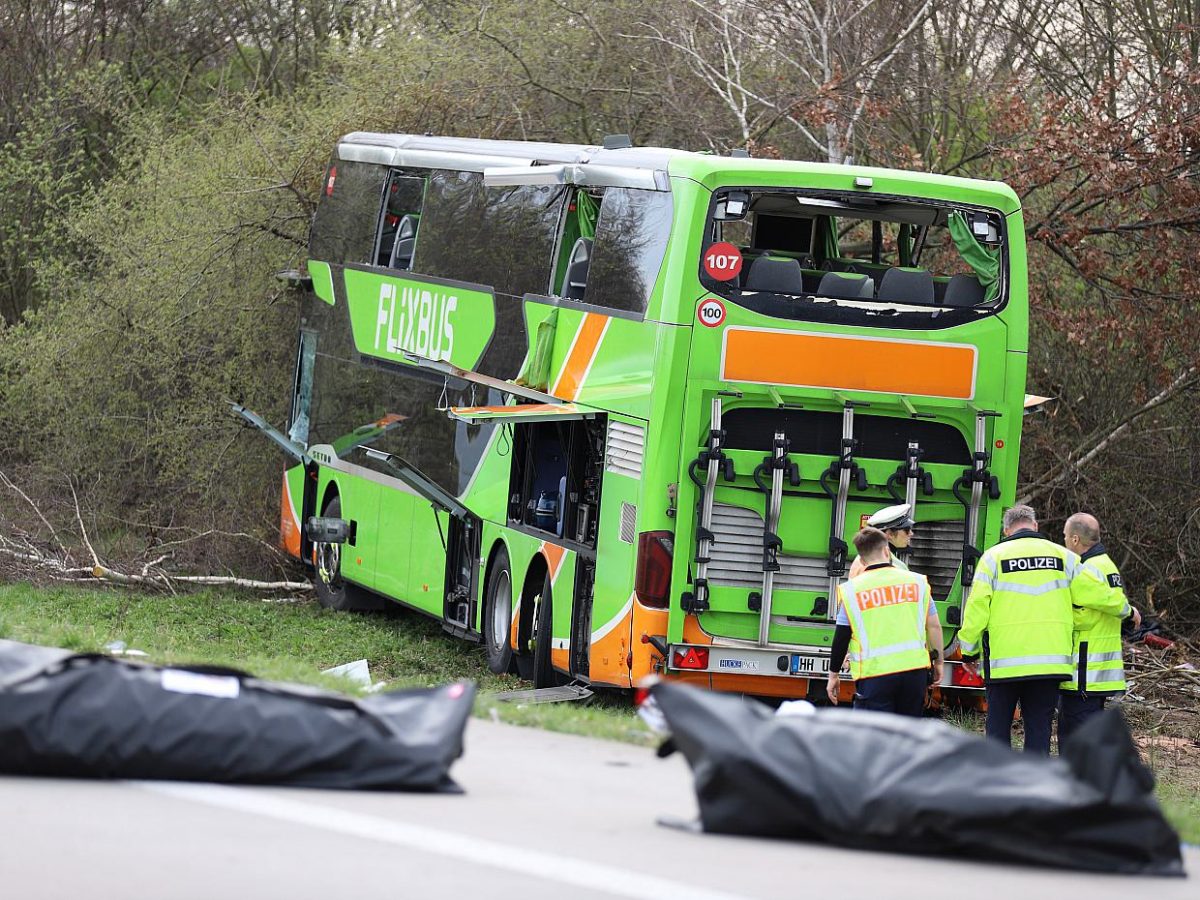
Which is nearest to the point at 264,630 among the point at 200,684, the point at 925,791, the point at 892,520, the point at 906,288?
the point at 906,288

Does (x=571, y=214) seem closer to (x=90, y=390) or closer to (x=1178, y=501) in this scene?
(x=1178, y=501)

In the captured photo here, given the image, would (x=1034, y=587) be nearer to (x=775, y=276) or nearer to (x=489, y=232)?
(x=775, y=276)

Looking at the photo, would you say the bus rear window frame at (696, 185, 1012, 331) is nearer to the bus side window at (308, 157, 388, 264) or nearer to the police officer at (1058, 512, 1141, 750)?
the police officer at (1058, 512, 1141, 750)

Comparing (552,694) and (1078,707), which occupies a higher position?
(1078,707)

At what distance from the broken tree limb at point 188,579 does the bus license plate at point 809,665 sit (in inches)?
366

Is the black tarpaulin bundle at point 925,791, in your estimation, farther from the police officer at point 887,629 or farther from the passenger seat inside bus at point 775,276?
the passenger seat inside bus at point 775,276

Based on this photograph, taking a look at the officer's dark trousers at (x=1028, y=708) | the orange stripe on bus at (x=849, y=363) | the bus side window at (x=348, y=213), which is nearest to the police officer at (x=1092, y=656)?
the officer's dark trousers at (x=1028, y=708)

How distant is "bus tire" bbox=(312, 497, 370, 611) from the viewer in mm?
18453

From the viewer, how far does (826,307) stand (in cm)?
1165

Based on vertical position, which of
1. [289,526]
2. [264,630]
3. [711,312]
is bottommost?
[264,630]

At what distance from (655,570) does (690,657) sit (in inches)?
23.9

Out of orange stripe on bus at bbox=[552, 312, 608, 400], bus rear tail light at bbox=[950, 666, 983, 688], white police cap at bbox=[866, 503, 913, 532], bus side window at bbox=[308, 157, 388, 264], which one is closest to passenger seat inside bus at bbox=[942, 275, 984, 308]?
white police cap at bbox=[866, 503, 913, 532]

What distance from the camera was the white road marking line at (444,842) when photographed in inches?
209

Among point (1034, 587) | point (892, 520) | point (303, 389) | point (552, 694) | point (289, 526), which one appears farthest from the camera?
point (289, 526)
